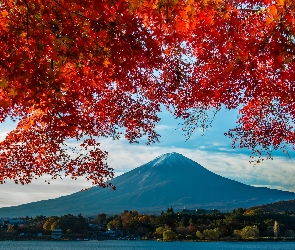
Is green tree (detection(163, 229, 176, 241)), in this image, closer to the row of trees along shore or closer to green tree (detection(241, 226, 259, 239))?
the row of trees along shore

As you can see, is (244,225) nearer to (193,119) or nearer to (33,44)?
(193,119)

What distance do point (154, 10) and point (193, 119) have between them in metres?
8.88

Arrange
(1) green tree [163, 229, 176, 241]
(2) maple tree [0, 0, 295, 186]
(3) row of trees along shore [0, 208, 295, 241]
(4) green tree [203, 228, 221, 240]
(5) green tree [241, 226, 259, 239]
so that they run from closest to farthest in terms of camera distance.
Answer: (2) maple tree [0, 0, 295, 186], (1) green tree [163, 229, 176, 241], (4) green tree [203, 228, 221, 240], (5) green tree [241, 226, 259, 239], (3) row of trees along shore [0, 208, 295, 241]

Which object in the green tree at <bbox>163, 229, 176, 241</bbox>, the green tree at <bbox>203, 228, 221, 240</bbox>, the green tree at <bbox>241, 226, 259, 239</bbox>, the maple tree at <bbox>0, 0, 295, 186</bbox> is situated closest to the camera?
the maple tree at <bbox>0, 0, 295, 186</bbox>

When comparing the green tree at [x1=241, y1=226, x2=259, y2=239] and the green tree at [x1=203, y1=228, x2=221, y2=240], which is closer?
the green tree at [x1=203, y1=228, x2=221, y2=240]

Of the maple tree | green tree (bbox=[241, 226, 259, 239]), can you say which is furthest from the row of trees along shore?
the maple tree

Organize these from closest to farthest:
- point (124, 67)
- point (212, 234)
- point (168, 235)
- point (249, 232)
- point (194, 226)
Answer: point (124, 67) → point (168, 235) → point (249, 232) → point (212, 234) → point (194, 226)

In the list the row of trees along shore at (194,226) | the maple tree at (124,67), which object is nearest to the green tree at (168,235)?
the row of trees along shore at (194,226)

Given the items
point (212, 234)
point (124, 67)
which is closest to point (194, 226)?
point (212, 234)

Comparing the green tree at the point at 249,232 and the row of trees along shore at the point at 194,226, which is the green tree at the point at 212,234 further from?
the green tree at the point at 249,232

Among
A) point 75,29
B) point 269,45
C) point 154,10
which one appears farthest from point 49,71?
point 269,45

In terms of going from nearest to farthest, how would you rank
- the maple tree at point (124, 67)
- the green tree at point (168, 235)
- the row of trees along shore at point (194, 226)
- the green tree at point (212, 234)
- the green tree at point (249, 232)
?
1. the maple tree at point (124, 67)
2. the green tree at point (168, 235)
3. the green tree at point (212, 234)
4. the green tree at point (249, 232)
5. the row of trees along shore at point (194, 226)

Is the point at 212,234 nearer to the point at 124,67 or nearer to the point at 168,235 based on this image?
the point at 168,235

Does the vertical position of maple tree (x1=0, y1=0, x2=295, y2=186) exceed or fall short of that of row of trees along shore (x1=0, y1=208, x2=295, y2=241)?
it exceeds it
